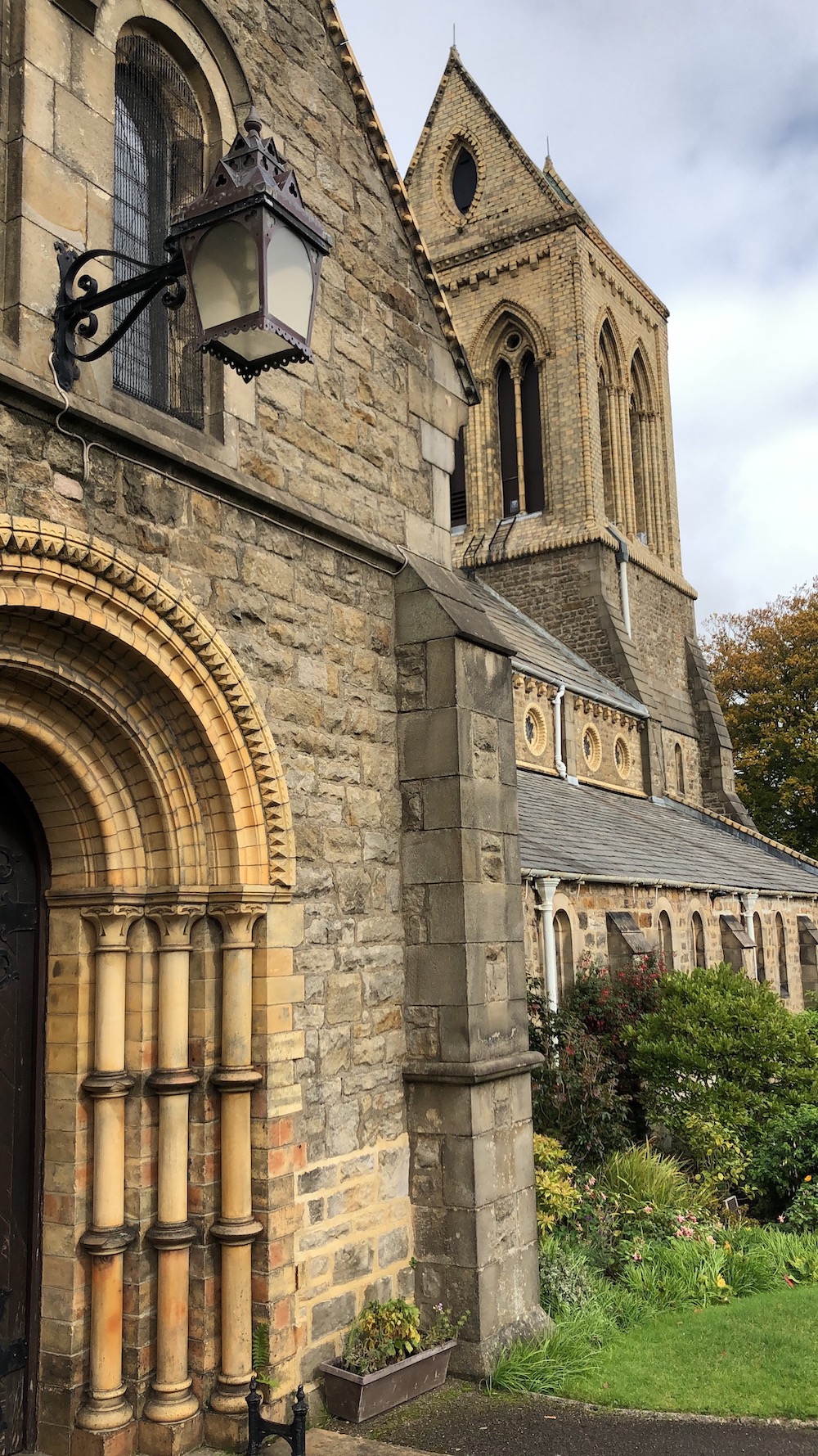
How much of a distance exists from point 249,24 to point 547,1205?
7.39m

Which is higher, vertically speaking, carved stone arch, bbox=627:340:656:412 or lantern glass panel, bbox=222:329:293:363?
carved stone arch, bbox=627:340:656:412

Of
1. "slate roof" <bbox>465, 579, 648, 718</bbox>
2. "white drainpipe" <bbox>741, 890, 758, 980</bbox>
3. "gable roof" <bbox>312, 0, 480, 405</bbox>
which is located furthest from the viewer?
"slate roof" <bbox>465, 579, 648, 718</bbox>

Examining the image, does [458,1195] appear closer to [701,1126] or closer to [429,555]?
[429,555]

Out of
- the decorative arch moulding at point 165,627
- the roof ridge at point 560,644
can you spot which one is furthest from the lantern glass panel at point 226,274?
the roof ridge at point 560,644

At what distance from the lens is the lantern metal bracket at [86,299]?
4367 mm

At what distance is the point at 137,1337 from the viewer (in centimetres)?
489

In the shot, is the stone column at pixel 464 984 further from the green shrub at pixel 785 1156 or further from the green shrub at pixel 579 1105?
the green shrub at pixel 785 1156

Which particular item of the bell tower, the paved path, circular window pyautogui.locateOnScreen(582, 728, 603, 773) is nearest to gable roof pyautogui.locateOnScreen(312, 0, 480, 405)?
the paved path

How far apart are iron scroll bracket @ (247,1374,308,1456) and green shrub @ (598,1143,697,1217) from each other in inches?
169

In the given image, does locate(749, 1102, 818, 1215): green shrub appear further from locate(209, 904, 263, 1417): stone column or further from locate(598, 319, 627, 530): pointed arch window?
locate(598, 319, 627, 530): pointed arch window

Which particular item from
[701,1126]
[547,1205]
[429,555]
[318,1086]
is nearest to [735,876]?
[701,1126]

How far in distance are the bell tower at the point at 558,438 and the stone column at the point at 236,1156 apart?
19.9m

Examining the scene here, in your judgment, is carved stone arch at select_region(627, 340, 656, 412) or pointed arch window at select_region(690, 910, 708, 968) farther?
carved stone arch at select_region(627, 340, 656, 412)

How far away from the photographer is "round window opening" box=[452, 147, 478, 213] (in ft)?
95.9
